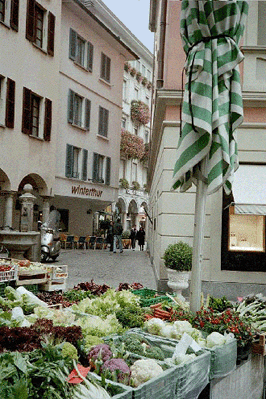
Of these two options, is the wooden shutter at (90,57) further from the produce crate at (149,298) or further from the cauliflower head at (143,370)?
the cauliflower head at (143,370)

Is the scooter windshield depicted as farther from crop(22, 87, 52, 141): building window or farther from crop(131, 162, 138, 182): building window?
crop(131, 162, 138, 182): building window

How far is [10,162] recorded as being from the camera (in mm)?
18391

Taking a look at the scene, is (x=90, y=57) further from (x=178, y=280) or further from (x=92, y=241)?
(x=178, y=280)

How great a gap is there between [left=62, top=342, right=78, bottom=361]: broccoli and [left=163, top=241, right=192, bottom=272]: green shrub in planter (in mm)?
6169

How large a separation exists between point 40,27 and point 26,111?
180 inches

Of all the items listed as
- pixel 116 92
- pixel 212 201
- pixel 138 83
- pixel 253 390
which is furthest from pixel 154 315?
pixel 138 83

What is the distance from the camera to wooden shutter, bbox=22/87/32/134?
18.7 m

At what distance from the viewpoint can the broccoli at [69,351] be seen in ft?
9.24

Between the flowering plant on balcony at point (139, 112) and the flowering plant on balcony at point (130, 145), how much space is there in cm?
242

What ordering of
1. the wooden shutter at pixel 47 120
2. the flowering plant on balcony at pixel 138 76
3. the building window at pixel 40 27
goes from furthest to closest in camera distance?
the flowering plant on balcony at pixel 138 76 → the wooden shutter at pixel 47 120 → the building window at pixel 40 27

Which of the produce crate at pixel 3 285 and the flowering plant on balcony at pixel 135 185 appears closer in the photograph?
the produce crate at pixel 3 285

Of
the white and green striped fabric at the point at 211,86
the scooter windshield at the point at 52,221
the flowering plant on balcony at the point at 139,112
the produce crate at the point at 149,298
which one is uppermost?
the flowering plant on balcony at the point at 139,112

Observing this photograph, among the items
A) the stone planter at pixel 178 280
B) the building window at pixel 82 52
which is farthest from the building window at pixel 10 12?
the stone planter at pixel 178 280

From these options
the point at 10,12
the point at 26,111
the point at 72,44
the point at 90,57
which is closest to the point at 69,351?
the point at 26,111
